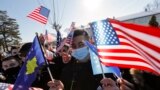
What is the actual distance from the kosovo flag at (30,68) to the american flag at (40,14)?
6.72 metres

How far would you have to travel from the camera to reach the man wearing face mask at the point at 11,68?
5.63 meters

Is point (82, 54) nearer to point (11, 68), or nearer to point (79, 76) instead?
point (79, 76)

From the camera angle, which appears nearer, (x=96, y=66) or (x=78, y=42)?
(x=96, y=66)

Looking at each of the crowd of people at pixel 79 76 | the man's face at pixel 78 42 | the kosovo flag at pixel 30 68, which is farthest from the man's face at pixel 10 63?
the kosovo flag at pixel 30 68

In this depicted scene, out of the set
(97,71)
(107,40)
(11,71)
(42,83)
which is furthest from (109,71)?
(11,71)

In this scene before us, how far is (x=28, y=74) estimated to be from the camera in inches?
169

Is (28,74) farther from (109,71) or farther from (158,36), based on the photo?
(158,36)

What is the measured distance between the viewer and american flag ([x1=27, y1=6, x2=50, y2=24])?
36.9ft

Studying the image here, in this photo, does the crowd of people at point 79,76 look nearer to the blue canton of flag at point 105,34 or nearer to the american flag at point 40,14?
the blue canton of flag at point 105,34

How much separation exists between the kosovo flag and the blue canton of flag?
73 cm

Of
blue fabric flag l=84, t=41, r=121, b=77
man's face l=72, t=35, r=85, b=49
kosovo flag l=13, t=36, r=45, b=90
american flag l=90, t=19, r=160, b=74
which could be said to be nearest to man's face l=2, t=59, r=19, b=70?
man's face l=72, t=35, r=85, b=49

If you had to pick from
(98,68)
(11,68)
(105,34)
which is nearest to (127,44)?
(105,34)

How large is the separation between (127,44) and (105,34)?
30cm

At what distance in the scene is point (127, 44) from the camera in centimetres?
433
